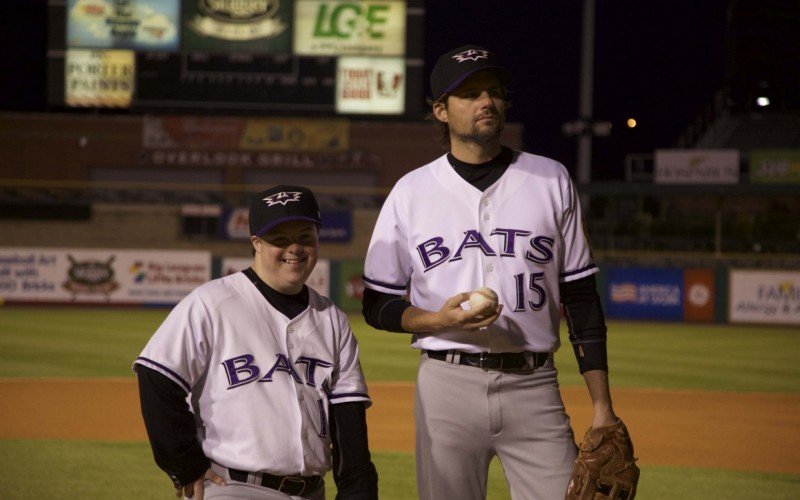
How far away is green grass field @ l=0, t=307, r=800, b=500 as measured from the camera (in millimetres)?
6473

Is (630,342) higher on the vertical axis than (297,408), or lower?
lower

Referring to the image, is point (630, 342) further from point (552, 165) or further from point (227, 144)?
point (227, 144)

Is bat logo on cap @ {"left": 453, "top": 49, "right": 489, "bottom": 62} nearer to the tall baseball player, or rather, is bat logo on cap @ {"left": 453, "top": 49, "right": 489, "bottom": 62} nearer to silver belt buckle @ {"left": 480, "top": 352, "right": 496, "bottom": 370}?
the tall baseball player

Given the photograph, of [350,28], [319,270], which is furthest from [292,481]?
[350,28]

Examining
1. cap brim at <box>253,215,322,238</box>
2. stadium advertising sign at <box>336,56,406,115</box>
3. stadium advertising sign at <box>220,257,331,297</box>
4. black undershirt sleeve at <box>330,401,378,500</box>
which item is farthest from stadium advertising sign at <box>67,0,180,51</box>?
black undershirt sleeve at <box>330,401,378,500</box>

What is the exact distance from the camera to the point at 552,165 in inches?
137

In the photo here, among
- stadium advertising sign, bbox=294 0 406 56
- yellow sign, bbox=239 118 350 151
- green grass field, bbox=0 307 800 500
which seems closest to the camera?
green grass field, bbox=0 307 800 500

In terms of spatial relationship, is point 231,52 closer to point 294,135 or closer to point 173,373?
point 294,135

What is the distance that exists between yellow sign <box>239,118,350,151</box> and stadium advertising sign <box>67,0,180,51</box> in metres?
7.05

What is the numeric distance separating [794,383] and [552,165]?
1013 centimetres

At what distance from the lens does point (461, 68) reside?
335cm

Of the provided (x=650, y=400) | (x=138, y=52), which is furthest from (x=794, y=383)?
(x=138, y=52)

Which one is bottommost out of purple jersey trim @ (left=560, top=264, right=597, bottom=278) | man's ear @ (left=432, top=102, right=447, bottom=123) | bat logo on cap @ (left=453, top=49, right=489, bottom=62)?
purple jersey trim @ (left=560, top=264, right=597, bottom=278)

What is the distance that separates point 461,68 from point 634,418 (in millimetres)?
6824
